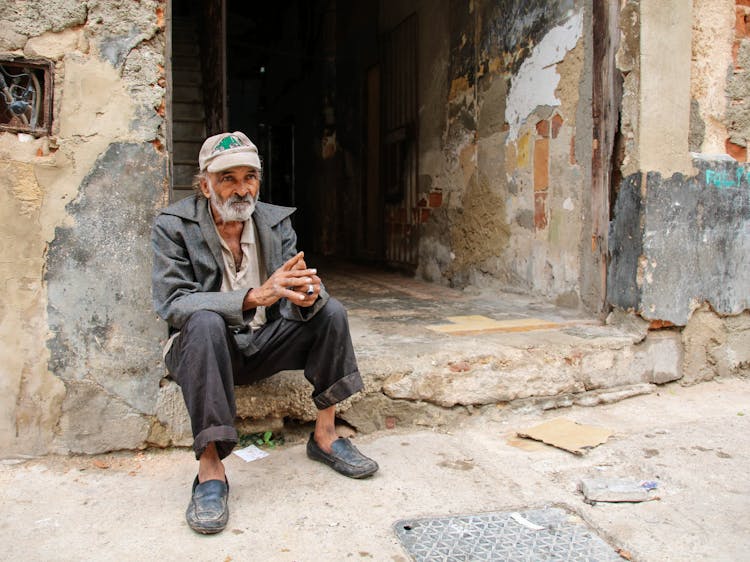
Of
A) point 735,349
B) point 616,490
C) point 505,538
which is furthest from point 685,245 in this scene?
point 505,538

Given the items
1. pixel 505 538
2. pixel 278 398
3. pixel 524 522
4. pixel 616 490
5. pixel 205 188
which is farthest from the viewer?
pixel 278 398

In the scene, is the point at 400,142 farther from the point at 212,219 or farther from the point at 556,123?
the point at 212,219

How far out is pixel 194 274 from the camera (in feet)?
7.70

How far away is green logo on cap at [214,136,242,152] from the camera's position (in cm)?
232

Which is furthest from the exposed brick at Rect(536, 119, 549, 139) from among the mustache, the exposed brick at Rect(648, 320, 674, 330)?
the mustache

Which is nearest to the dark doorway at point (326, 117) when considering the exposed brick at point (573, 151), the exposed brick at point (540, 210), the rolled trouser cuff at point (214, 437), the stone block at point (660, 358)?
the exposed brick at point (540, 210)

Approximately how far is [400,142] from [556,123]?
9.54ft

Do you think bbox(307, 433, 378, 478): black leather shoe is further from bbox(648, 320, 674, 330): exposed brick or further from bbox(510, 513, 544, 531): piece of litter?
bbox(648, 320, 674, 330): exposed brick

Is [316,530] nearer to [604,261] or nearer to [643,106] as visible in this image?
[604,261]

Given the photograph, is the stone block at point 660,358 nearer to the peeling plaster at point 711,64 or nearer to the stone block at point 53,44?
the peeling plaster at point 711,64

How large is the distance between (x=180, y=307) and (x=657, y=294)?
2405mm

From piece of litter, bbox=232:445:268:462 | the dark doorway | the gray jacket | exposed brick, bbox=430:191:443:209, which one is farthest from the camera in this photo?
the dark doorway

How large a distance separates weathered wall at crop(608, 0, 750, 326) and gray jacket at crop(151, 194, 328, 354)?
1858 mm

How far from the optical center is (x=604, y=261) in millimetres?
3568
